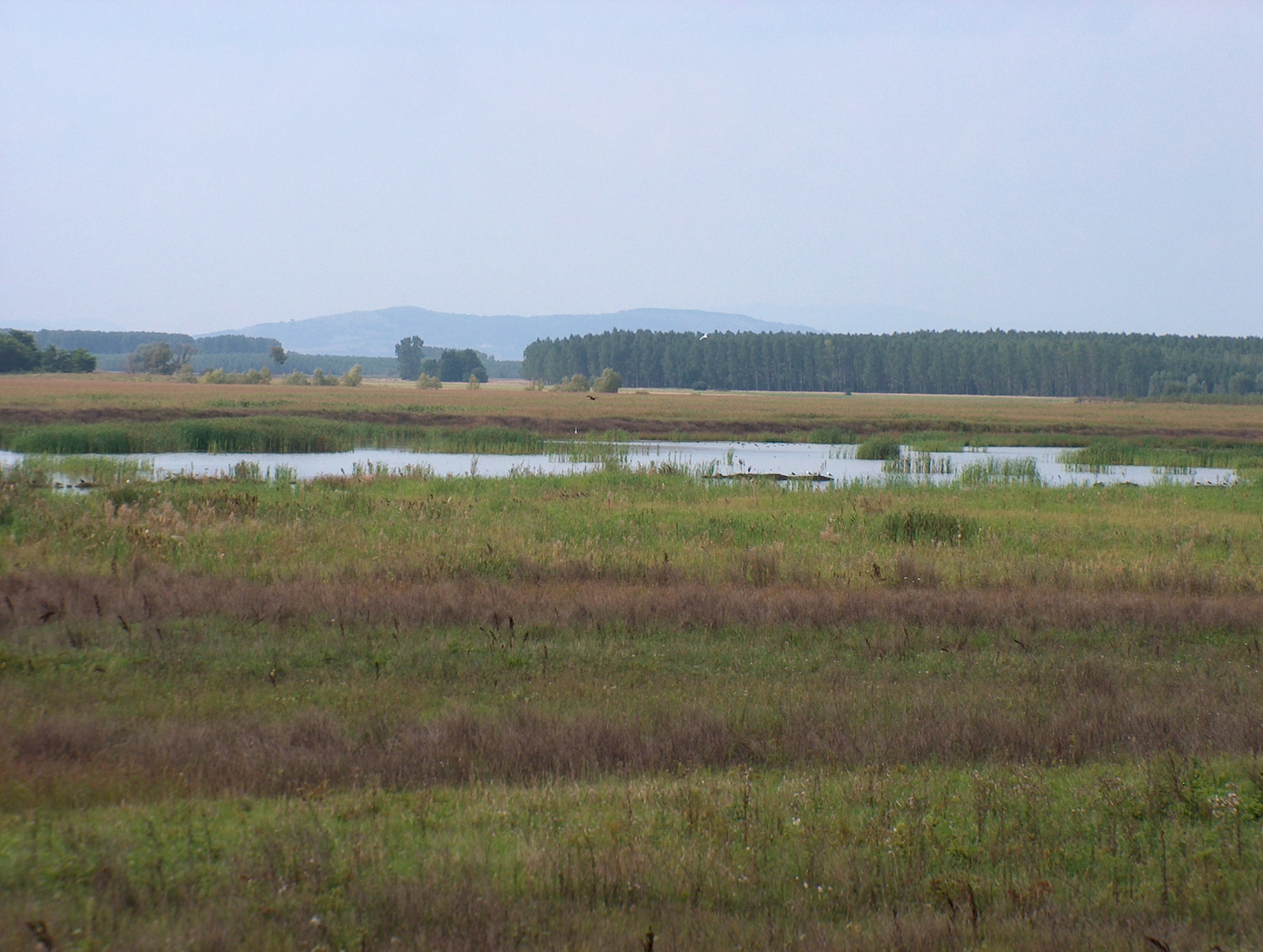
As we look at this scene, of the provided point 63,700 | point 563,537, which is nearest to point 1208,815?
point 63,700

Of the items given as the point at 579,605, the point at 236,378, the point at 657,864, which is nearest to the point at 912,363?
the point at 236,378

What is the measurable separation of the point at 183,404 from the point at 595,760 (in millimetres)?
61407

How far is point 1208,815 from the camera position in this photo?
656cm

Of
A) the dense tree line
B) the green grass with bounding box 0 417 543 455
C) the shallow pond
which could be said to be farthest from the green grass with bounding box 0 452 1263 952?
the dense tree line

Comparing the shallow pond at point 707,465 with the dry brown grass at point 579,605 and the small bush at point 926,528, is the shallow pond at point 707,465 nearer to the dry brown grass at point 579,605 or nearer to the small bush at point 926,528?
the small bush at point 926,528

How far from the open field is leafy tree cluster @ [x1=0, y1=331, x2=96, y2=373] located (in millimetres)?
112009

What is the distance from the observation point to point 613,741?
26.2ft

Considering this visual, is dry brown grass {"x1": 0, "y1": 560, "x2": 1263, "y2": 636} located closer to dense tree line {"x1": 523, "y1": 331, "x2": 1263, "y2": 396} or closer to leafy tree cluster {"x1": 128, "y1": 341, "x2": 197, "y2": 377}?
leafy tree cluster {"x1": 128, "y1": 341, "x2": 197, "y2": 377}

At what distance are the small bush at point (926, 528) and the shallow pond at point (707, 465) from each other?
33.5ft

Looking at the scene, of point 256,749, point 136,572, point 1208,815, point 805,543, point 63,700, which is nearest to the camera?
point 1208,815

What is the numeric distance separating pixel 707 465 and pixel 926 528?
61.4 feet

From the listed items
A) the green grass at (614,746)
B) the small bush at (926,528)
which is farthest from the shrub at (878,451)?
the green grass at (614,746)

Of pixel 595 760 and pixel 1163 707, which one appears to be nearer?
pixel 595 760

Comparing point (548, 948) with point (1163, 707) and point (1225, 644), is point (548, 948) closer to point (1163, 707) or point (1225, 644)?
point (1163, 707)
